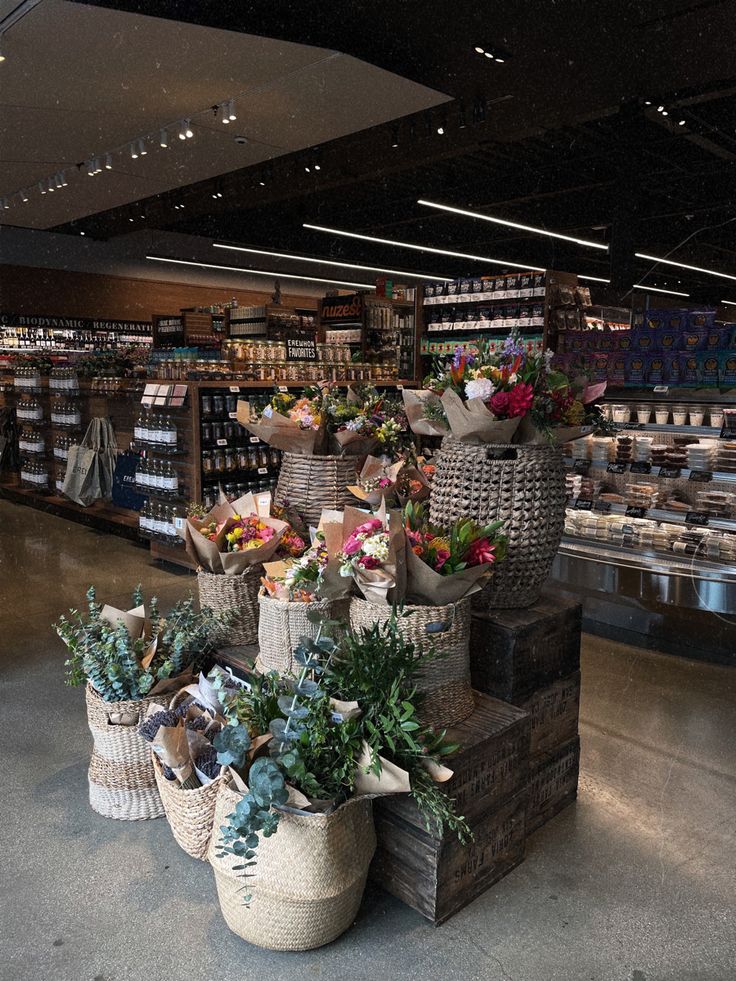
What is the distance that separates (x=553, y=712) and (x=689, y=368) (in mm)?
3033

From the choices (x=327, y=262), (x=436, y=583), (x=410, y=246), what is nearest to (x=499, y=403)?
(x=436, y=583)

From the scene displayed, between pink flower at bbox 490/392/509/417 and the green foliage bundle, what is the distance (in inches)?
49.8

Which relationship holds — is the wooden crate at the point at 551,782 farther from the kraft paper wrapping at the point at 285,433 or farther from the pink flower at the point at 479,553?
the kraft paper wrapping at the point at 285,433

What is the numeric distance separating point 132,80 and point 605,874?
267 inches

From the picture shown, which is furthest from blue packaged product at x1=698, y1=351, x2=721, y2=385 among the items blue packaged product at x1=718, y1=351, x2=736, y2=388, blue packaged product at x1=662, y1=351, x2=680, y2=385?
blue packaged product at x1=662, y1=351, x2=680, y2=385

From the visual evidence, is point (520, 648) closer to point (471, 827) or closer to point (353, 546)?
point (471, 827)

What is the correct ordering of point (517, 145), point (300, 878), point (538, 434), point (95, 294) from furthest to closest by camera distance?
1. point (95, 294)
2. point (517, 145)
3. point (538, 434)
4. point (300, 878)

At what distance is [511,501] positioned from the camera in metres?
2.40

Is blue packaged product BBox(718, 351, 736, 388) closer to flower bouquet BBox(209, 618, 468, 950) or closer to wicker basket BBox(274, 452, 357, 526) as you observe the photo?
wicker basket BBox(274, 452, 357, 526)

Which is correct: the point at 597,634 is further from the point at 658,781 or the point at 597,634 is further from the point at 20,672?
the point at 20,672

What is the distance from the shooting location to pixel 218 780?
2.00m

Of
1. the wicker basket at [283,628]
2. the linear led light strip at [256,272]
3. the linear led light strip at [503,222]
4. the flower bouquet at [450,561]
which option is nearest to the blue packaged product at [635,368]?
the flower bouquet at [450,561]

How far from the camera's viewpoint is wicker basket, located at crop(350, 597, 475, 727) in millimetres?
2057

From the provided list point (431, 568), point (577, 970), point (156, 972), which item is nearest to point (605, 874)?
point (577, 970)
